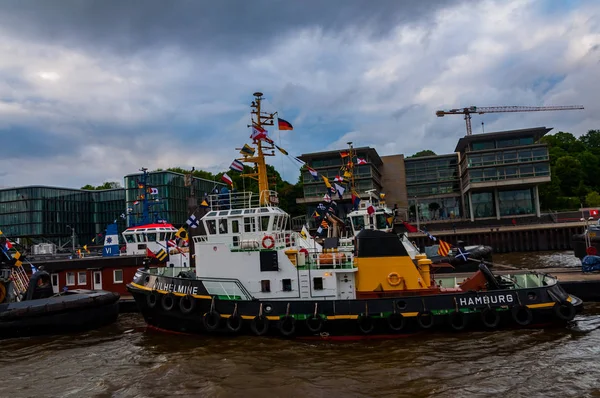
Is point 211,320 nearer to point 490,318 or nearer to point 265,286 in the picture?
point 265,286

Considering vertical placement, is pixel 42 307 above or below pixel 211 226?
below

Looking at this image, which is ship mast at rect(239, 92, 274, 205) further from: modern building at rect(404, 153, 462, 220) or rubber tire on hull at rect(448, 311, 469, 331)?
modern building at rect(404, 153, 462, 220)

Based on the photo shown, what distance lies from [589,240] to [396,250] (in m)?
15.0

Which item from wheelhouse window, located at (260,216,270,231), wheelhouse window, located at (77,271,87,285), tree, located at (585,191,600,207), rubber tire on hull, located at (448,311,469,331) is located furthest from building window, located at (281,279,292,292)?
tree, located at (585,191,600,207)

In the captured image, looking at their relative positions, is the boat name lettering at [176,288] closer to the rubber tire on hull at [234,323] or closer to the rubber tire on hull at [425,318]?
the rubber tire on hull at [234,323]

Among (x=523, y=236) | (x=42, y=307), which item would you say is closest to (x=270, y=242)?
(x=42, y=307)

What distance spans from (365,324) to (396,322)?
2.92 feet

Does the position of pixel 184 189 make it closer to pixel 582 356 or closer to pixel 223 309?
pixel 223 309

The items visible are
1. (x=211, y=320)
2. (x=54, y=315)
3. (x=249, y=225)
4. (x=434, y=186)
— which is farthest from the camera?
(x=434, y=186)

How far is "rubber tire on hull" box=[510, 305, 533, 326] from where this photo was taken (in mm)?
11820

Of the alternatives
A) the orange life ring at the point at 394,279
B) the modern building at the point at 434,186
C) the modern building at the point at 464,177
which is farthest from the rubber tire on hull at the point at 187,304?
the modern building at the point at 434,186

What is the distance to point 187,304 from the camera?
41.9 ft

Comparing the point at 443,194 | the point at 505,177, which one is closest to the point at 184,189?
the point at 443,194

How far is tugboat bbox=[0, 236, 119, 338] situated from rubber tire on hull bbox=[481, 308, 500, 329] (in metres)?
12.6
